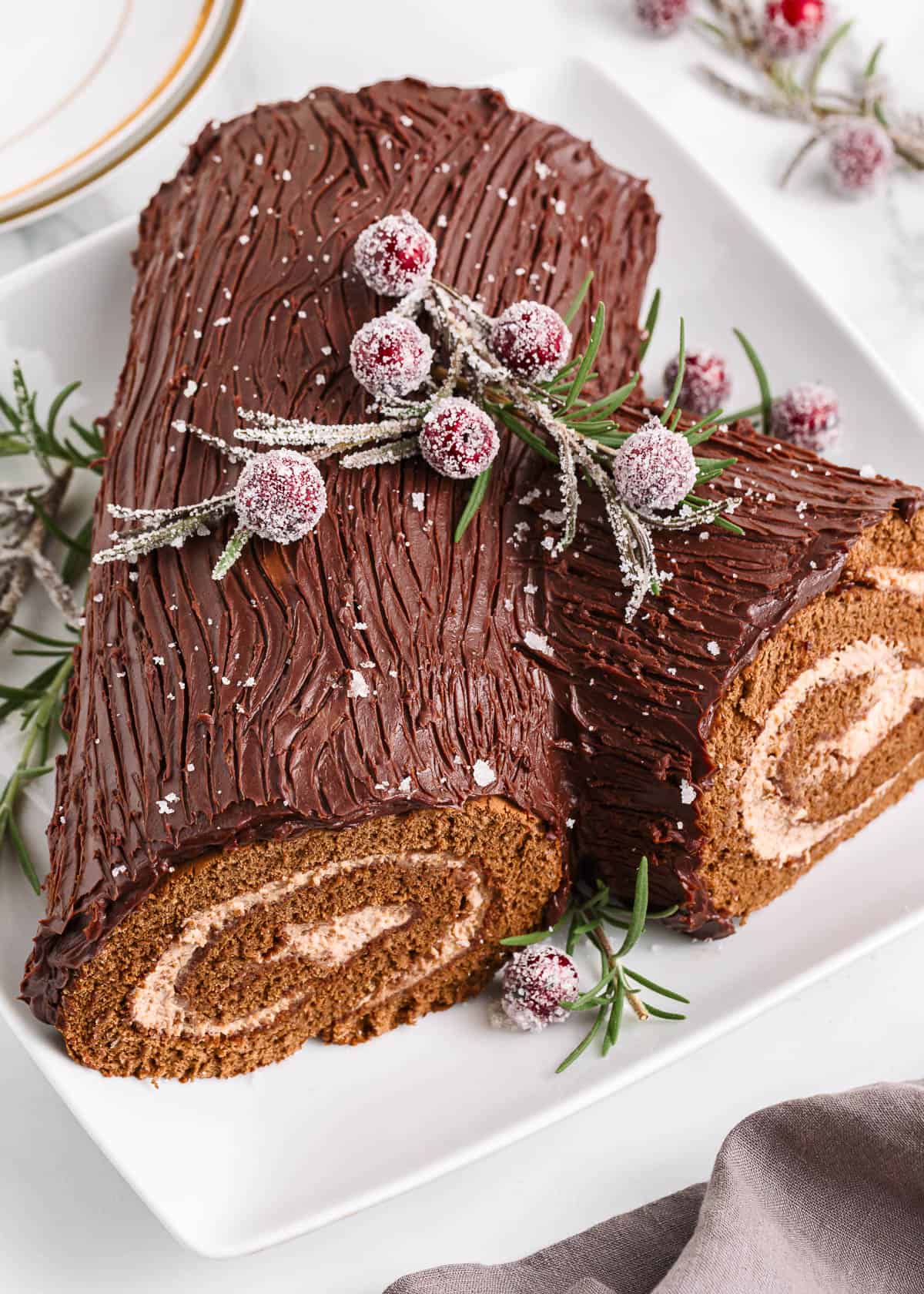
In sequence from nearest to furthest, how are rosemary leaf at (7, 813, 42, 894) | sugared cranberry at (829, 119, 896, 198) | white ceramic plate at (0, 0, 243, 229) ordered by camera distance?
rosemary leaf at (7, 813, 42, 894) < white ceramic plate at (0, 0, 243, 229) < sugared cranberry at (829, 119, 896, 198)

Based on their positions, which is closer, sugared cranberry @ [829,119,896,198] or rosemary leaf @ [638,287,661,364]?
rosemary leaf @ [638,287,661,364]

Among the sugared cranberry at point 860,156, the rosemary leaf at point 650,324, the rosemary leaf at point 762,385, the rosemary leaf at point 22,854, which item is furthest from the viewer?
the sugared cranberry at point 860,156

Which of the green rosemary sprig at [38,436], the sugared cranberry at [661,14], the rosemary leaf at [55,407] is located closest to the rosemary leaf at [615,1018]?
the green rosemary sprig at [38,436]

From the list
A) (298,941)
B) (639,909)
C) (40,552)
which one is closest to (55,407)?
(40,552)

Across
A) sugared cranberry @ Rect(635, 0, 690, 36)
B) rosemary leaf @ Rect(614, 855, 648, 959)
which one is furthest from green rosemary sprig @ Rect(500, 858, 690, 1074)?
sugared cranberry @ Rect(635, 0, 690, 36)

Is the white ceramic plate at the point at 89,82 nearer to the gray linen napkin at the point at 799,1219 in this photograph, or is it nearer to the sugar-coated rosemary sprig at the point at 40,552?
the sugar-coated rosemary sprig at the point at 40,552

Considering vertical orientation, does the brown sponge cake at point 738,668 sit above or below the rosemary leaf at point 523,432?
below

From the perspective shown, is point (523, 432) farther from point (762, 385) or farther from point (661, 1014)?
point (661, 1014)

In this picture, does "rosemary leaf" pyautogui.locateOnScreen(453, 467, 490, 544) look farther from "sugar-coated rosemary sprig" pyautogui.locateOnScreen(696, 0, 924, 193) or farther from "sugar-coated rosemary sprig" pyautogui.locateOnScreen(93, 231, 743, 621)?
"sugar-coated rosemary sprig" pyautogui.locateOnScreen(696, 0, 924, 193)
